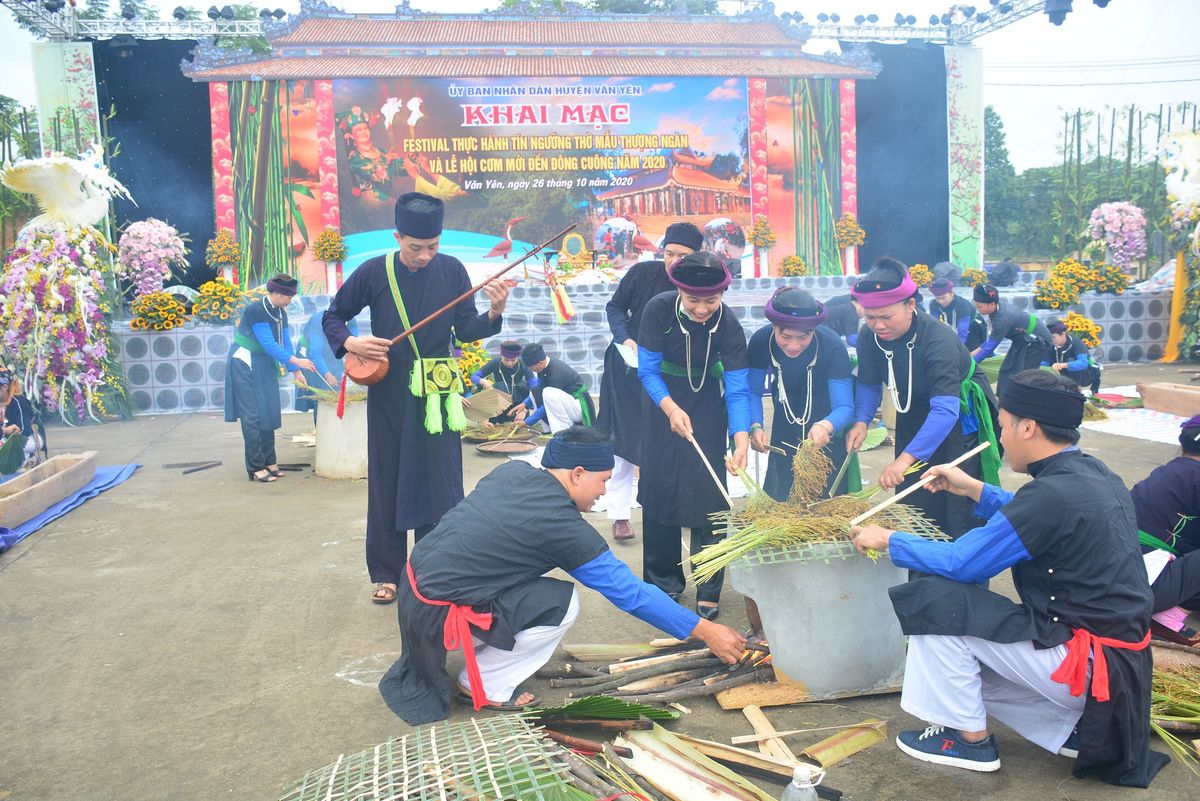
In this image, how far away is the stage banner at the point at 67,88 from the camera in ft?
54.1

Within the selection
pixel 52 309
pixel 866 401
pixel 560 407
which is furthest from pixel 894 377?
pixel 52 309

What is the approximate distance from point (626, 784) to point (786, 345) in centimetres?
239

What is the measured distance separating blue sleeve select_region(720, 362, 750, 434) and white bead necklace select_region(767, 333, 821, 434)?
23cm

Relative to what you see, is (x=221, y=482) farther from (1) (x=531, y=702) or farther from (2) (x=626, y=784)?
(2) (x=626, y=784)

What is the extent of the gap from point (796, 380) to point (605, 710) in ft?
6.78

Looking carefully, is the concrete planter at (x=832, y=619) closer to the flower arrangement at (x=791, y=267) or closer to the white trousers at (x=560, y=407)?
the white trousers at (x=560, y=407)

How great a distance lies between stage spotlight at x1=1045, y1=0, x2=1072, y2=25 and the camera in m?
15.1

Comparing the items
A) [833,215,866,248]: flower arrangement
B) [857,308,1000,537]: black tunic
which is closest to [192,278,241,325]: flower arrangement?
[857,308,1000,537]: black tunic

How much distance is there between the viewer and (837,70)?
17.9 meters

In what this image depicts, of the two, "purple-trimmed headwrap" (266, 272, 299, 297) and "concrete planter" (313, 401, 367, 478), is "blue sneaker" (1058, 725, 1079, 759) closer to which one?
"concrete planter" (313, 401, 367, 478)

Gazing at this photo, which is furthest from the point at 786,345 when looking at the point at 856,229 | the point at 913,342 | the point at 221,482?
the point at 856,229

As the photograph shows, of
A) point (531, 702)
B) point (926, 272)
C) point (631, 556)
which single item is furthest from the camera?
point (926, 272)

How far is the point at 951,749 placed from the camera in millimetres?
3072

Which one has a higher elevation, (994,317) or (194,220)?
(194,220)
